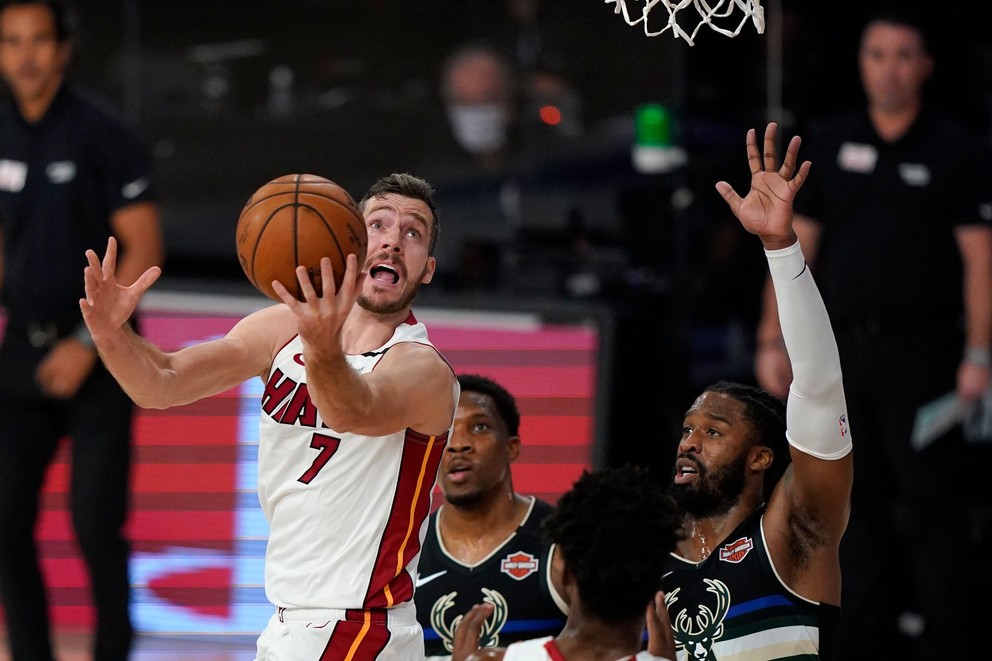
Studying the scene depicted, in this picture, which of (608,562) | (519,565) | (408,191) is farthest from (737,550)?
(408,191)

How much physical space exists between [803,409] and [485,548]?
4.23 feet

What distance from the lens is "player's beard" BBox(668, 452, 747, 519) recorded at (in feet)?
13.6

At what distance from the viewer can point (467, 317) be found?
6770mm

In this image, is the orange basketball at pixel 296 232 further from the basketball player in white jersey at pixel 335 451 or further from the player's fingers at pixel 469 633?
the player's fingers at pixel 469 633

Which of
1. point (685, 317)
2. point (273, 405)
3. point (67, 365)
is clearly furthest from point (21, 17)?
point (685, 317)

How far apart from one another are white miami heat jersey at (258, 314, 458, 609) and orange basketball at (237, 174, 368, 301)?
0.26 m

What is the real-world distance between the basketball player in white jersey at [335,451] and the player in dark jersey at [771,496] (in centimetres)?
71

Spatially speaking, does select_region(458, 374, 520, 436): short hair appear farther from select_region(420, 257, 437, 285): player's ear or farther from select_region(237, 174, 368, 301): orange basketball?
select_region(237, 174, 368, 301): orange basketball

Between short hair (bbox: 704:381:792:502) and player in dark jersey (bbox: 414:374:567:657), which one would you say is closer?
short hair (bbox: 704:381:792:502)

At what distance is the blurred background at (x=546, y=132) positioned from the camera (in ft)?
24.6

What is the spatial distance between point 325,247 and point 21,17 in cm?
290

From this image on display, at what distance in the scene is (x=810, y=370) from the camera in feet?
12.6

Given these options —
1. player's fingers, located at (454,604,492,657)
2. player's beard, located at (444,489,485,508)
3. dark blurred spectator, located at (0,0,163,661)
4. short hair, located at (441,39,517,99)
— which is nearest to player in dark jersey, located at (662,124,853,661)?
player's fingers, located at (454,604,492,657)

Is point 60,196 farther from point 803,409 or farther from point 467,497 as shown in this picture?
point 803,409
